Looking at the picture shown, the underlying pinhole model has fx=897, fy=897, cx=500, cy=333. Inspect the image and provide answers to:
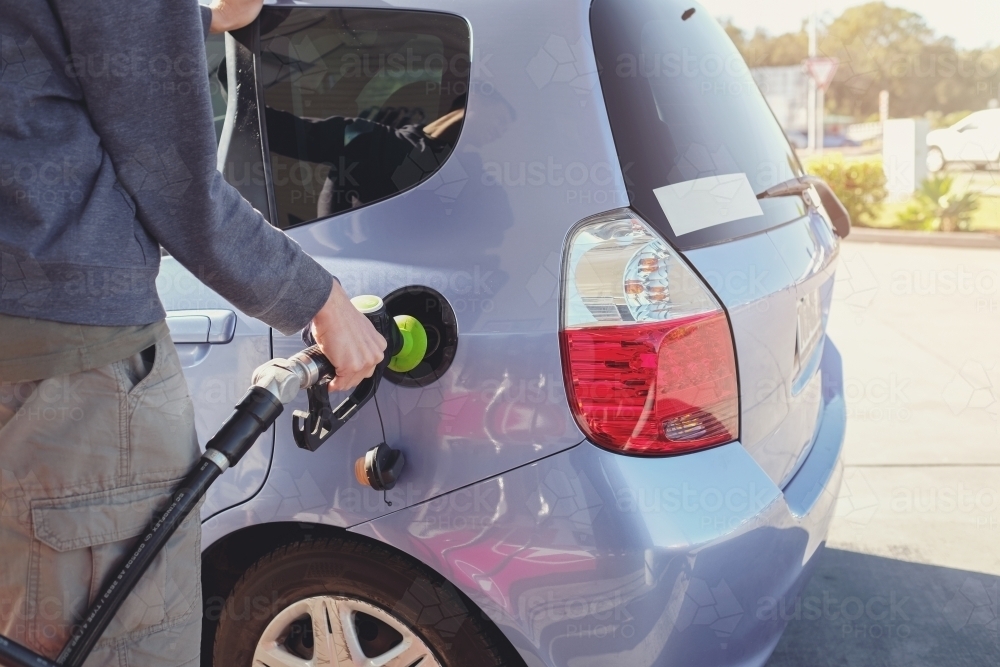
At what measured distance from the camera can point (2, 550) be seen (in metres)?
1.24

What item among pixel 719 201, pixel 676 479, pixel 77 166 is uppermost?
pixel 77 166

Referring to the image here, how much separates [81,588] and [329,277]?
56cm

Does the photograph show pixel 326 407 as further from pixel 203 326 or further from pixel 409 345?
pixel 203 326

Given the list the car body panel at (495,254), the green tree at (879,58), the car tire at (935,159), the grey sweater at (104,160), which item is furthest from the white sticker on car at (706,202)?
the green tree at (879,58)

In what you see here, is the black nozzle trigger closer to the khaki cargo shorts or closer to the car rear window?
the khaki cargo shorts

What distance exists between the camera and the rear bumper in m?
1.57

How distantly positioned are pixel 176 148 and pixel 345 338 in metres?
0.37

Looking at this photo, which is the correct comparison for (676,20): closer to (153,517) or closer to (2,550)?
(153,517)

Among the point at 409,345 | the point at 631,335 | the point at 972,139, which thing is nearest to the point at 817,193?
the point at 631,335

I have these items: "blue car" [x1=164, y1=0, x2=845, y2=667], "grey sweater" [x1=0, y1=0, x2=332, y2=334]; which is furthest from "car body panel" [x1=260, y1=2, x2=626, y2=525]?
"grey sweater" [x1=0, y1=0, x2=332, y2=334]

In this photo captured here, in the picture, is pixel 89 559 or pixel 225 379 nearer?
pixel 89 559

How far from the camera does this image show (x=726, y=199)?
6.04 feet

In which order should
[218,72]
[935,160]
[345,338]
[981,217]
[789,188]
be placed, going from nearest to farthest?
[345,338]
[218,72]
[789,188]
[981,217]
[935,160]

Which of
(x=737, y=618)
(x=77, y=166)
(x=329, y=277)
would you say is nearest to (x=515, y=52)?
(x=329, y=277)
